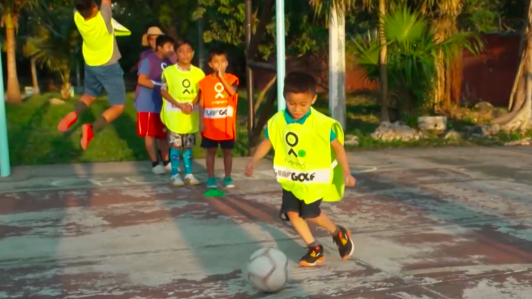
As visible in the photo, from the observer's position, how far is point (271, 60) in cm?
2245

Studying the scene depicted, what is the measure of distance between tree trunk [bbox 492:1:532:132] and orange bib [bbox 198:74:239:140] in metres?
6.81

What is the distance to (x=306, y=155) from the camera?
5426mm

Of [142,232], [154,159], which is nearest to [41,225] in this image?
[142,232]

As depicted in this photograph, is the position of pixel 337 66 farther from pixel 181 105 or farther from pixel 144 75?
pixel 181 105

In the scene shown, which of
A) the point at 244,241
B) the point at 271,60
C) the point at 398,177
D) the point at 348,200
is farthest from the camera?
the point at 271,60

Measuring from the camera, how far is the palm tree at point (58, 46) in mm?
24188

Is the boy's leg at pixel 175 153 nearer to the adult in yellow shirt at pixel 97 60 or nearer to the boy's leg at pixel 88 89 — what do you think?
the adult in yellow shirt at pixel 97 60

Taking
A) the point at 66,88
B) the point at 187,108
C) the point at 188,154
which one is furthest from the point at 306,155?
the point at 66,88

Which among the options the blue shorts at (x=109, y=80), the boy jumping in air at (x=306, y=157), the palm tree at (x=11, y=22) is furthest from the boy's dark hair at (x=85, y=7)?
the palm tree at (x=11, y=22)

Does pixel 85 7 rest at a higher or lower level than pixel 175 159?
higher

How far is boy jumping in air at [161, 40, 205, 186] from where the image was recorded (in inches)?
326

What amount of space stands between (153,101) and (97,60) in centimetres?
132

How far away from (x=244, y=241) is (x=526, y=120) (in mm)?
8998

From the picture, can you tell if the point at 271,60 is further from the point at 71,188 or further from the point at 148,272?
the point at 148,272
